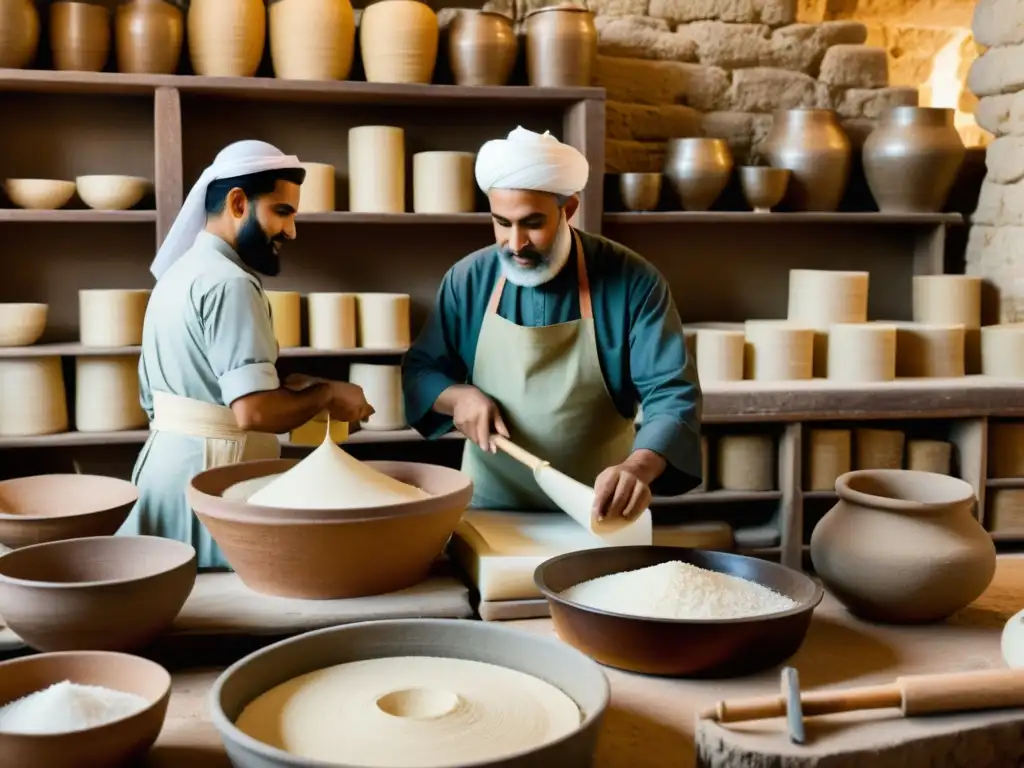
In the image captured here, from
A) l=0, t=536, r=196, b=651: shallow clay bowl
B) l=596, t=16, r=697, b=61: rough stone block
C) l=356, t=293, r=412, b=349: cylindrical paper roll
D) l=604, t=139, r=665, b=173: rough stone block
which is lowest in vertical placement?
l=0, t=536, r=196, b=651: shallow clay bowl

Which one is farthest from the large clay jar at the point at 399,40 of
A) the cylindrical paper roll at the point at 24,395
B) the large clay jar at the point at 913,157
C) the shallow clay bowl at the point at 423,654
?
the shallow clay bowl at the point at 423,654

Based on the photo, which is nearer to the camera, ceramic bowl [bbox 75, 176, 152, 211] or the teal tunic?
the teal tunic

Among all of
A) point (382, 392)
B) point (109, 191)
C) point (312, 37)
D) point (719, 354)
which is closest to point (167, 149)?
point (109, 191)

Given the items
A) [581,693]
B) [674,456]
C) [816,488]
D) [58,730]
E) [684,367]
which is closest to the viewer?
[58,730]

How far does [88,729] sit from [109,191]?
2810mm

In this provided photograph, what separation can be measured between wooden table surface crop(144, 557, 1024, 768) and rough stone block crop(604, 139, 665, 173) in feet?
8.57

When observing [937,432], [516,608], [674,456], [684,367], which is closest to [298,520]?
[516,608]

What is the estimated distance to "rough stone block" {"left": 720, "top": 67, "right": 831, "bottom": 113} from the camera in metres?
4.18

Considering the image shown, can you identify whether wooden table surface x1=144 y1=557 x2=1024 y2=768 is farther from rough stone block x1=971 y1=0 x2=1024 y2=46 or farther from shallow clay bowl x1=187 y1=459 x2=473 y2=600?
rough stone block x1=971 y1=0 x2=1024 y2=46

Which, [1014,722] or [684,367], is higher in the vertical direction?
[684,367]

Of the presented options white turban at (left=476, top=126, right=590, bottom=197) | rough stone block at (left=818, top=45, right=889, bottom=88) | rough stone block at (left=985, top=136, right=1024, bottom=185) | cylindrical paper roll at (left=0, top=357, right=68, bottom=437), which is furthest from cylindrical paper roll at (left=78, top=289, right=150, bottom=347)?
rough stone block at (left=985, top=136, right=1024, bottom=185)

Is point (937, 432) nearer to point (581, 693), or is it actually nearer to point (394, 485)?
point (394, 485)

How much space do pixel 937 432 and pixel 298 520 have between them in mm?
3090

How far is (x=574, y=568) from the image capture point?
157 centimetres
